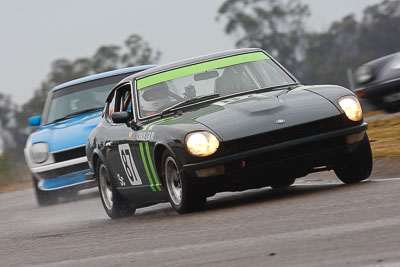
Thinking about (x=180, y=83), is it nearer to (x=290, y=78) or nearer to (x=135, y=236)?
(x=290, y=78)

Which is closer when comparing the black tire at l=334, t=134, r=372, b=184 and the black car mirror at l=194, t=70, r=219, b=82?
the black tire at l=334, t=134, r=372, b=184

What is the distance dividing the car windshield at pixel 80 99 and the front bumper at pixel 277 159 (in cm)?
664

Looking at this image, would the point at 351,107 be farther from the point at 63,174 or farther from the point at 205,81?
the point at 63,174

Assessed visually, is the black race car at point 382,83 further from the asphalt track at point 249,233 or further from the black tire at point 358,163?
the black tire at point 358,163

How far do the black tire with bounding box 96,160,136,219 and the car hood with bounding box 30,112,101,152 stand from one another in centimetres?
317

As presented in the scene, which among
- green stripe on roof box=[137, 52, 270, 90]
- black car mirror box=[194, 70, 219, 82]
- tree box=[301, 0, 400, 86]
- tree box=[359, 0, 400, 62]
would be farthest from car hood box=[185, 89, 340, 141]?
tree box=[359, 0, 400, 62]

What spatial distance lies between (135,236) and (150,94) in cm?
212

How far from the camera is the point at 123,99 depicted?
1011cm

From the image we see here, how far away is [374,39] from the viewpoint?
6650 cm

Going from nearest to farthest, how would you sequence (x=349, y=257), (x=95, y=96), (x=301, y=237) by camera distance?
(x=349, y=257) → (x=301, y=237) → (x=95, y=96)

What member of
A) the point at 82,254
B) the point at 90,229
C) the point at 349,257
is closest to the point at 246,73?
the point at 90,229

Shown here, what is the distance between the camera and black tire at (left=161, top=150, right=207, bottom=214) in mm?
8023

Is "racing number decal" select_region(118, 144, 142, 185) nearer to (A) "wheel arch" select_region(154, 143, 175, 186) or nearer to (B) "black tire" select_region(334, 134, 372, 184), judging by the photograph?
(A) "wheel arch" select_region(154, 143, 175, 186)

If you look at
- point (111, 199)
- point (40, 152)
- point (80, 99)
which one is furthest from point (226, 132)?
point (80, 99)
